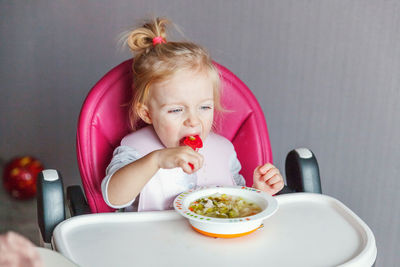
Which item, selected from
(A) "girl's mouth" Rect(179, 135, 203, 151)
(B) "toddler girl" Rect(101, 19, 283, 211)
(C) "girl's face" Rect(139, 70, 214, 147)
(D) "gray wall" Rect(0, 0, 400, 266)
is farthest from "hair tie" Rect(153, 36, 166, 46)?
(D) "gray wall" Rect(0, 0, 400, 266)

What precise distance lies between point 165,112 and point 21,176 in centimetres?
113

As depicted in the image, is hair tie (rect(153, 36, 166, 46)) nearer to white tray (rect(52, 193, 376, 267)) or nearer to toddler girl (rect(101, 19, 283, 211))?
toddler girl (rect(101, 19, 283, 211))

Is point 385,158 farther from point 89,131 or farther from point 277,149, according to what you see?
point 89,131

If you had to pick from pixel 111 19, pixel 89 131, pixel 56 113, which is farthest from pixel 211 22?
pixel 89 131

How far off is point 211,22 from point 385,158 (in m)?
0.89

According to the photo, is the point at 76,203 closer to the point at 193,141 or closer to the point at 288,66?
the point at 193,141

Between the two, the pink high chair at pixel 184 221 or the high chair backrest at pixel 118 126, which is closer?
the pink high chair at pixel 184 221

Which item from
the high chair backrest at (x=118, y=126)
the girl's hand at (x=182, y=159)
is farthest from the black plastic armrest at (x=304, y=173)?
the girl's hand at (x=182, y=159)

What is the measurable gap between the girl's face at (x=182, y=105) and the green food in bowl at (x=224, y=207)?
20cm

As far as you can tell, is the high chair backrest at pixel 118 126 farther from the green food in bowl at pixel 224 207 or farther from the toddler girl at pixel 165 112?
the green food in bowl at pixel 224 207

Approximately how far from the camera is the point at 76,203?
47.1 inches

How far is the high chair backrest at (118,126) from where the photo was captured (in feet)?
4.02

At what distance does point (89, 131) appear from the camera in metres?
1.24

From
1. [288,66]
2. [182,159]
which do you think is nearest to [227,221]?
[182,159]
